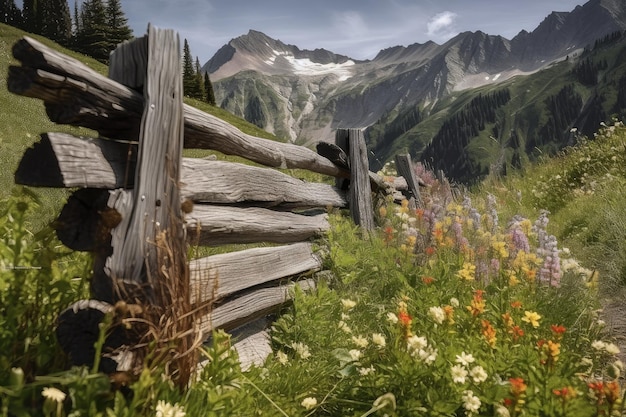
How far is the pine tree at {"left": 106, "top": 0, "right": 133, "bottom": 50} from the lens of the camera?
2227 inches

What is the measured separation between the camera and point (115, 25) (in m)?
59.8

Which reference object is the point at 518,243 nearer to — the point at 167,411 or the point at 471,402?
the point at 471,402

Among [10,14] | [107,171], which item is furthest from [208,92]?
[107,171]

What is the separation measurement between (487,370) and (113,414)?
1909mm

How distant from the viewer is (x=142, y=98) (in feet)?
8.94

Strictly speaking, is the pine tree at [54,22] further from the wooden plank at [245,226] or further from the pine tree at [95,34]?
the wooden plank at [245,226]

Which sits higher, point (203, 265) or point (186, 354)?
point (203, 265)

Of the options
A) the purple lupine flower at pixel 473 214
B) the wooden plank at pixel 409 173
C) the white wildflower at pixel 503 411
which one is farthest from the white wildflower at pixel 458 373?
the wooden plank at pixel 409 173

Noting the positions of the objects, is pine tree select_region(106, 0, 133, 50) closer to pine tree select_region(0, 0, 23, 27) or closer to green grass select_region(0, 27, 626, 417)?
pine tree select_region(0, 0, 23, 27)

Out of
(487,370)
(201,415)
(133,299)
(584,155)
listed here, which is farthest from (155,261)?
(584,155)

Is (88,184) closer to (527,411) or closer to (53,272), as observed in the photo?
(53,272)

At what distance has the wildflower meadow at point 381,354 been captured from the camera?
223 centimetres

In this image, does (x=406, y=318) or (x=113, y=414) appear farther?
(x=406, y=318)

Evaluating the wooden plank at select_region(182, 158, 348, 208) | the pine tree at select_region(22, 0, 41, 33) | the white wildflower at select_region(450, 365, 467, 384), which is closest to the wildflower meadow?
the white wildflower at select_region(450, 365, 467, 384)
